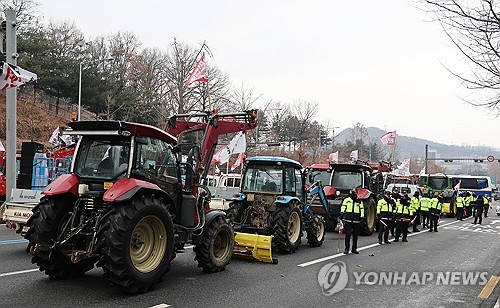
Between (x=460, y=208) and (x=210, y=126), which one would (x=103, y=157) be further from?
(x=460, y=208)

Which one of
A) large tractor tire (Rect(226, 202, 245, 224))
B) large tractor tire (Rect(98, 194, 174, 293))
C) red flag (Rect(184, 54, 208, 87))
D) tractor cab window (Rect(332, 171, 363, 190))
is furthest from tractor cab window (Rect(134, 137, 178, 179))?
tractor cab window (Rect(332, 171, 363, 190))

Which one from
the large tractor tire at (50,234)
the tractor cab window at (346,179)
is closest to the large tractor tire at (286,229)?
the large tractor tire at (50,234)

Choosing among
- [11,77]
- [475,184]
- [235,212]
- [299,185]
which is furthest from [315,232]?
[475,184]

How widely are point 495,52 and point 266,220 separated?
676cm

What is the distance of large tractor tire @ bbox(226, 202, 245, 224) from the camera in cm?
1270

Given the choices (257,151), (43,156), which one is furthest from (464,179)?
(43,156)

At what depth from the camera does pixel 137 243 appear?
7641mm

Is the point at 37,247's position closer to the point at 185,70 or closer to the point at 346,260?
the point at 346,260

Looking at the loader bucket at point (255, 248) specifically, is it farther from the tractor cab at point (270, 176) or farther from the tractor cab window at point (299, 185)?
the tractor cab window at point (299, 185)

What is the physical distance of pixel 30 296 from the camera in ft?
23.5

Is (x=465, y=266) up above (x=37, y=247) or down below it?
below

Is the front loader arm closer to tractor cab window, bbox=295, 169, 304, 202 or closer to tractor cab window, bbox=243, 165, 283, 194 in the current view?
tractor cab window, bbox=243, 165, 283, 194

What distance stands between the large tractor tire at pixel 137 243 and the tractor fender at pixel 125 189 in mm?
152

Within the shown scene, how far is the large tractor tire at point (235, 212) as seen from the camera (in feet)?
41.7
